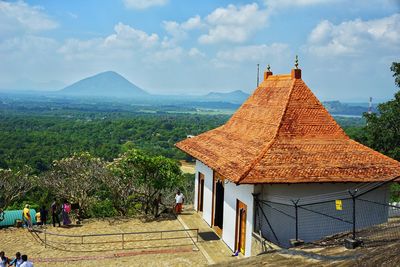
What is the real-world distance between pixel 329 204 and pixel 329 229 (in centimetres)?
76

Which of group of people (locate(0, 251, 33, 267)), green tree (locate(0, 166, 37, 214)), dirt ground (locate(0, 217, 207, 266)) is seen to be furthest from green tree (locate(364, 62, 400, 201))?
group of people (locate(0, 251, 33, 267))

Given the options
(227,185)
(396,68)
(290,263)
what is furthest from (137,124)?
(290,263)

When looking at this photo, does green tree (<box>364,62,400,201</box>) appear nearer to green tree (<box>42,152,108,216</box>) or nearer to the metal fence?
the metal fence

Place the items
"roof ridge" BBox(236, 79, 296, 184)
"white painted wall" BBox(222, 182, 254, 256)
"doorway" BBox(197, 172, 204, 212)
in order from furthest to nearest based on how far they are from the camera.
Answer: "doorway" BBox(197, 172, 204, 212)
"white painted wall" BBox(222, 182, 254, 256)
"roof ridge" BBox(236, 79, 296, 184)

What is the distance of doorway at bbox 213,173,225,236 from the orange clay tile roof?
4.17ft

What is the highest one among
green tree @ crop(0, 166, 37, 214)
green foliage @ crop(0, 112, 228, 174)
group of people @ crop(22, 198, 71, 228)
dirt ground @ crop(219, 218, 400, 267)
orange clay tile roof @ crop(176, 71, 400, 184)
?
orange clay tile roof @ crop(176, 71, 400, 184)

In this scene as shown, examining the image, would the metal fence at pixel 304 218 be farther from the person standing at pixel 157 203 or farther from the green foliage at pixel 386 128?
the green foliage at pixel 386 128

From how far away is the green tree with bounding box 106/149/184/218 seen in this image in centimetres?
1822

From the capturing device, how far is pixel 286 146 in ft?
46.4

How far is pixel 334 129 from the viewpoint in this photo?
15547 mm

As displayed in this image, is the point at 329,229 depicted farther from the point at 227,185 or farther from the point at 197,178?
the point at 197,178

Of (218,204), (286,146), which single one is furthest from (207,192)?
(286,146)

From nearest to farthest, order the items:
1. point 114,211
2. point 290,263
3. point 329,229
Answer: point 290,263
point 329,229
point 114,211

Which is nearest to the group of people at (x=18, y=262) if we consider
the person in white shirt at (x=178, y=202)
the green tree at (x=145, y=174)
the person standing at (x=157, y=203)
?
the green tree at (x=145, y=174)
